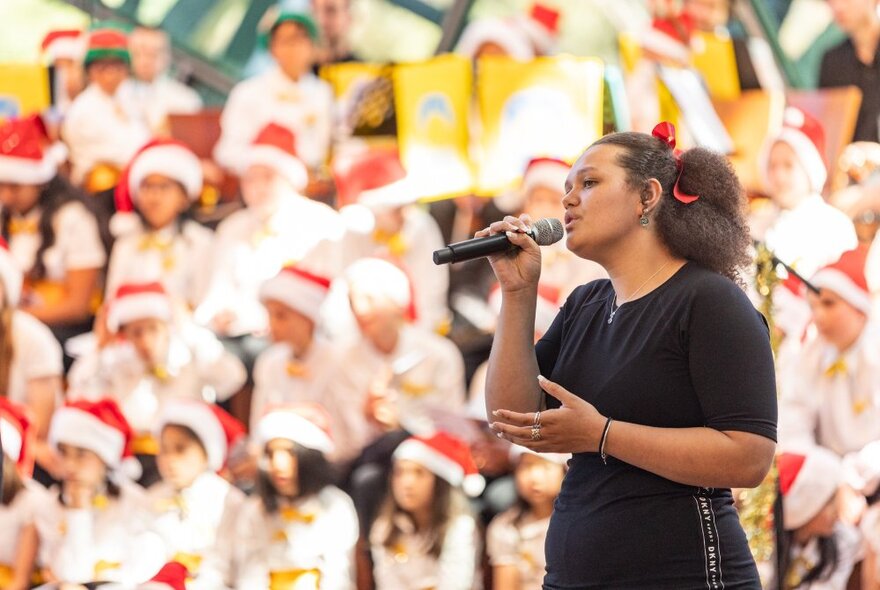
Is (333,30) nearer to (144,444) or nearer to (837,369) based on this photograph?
(144,444)

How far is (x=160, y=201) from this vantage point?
508 cm

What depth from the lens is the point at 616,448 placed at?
1503 mm

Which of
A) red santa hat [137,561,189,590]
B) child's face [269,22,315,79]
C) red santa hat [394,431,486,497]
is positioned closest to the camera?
red santa hat [137,561,189,590]

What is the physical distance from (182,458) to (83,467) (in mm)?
377

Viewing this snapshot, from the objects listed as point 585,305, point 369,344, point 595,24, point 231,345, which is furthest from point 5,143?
point 585,305

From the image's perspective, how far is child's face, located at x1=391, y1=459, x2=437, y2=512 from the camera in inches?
171

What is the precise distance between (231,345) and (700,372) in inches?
136

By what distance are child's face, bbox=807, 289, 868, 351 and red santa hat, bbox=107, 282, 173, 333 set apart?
7.70ft

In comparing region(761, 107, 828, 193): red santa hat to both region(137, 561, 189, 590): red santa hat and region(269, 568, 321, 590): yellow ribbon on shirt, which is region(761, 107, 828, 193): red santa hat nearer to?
region(269, 568, 321, 590): yellow ribbon on shirt

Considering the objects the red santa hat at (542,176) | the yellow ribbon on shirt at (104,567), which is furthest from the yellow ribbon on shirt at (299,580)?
the red santa hat at (542,176)

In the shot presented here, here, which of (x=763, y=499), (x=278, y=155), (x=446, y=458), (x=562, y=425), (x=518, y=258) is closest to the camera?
(x=562, y=425)

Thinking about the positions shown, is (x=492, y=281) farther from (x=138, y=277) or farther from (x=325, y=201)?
(x=138, y=277)

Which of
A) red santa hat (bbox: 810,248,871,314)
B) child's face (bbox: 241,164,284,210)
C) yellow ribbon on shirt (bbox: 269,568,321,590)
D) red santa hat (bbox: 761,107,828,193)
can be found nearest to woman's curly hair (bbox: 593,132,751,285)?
red santa hat (bbox: 810,248,871,314)

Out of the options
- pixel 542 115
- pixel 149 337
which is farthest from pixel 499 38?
pixel 149 337
